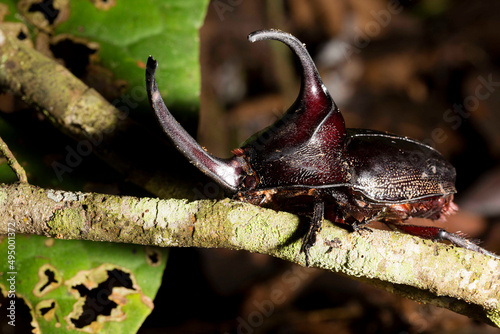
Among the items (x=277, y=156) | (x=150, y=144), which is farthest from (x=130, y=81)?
(x=277, y=156)

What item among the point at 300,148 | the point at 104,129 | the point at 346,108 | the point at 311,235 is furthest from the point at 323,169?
the point at 346,108

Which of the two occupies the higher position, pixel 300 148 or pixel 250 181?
pixel 300 148

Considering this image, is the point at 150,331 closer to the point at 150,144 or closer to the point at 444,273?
the point at 150,144

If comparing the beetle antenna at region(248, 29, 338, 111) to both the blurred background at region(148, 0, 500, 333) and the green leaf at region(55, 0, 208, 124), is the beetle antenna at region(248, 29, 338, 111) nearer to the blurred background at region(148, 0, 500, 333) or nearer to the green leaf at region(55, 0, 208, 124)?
the green leaf at region(55, 0, 208, 124)

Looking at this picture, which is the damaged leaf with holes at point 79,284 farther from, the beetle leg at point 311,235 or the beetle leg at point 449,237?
the beetle leg at point 449,237

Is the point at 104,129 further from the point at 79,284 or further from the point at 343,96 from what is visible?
the point at 343,96
